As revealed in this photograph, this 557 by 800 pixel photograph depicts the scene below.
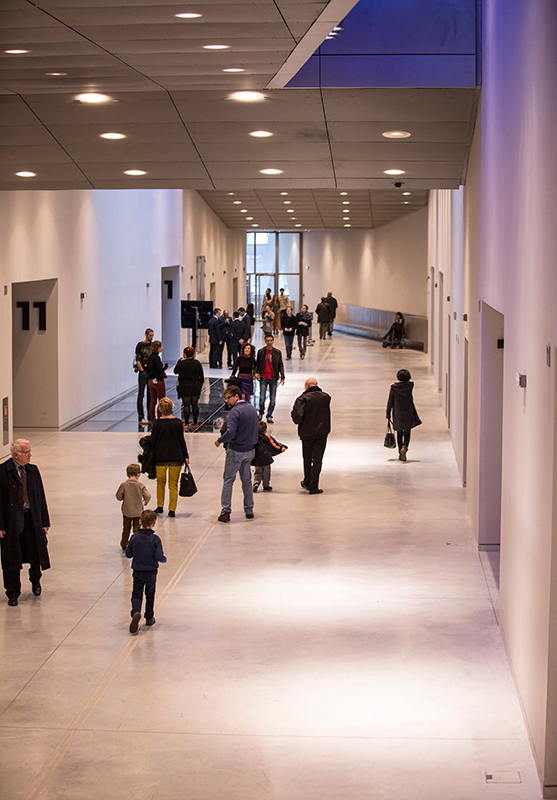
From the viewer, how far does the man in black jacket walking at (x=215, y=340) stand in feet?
92.9

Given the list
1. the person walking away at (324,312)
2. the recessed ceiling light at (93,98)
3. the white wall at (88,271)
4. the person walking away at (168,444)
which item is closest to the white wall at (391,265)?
the person walking away at (324,312)

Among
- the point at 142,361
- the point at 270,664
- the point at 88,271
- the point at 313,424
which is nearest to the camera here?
the point at 270,664

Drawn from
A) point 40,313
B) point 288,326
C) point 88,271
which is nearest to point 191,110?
point 40,313

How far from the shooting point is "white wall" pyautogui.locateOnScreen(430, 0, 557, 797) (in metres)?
5.26

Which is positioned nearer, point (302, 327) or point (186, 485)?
point (186, 485)

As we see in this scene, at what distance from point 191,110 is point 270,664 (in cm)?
570

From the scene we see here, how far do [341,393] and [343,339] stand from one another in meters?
21.8

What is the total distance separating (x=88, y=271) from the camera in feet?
65.2

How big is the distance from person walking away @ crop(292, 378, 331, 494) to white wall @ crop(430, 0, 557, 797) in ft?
13.0

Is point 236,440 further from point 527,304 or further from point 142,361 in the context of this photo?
point 142,361

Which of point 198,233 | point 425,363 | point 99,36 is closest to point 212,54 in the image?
point 99,36

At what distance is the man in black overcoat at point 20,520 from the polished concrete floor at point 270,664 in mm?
323

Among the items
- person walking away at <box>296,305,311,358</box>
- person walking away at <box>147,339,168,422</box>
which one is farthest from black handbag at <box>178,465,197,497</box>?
person walking away at <box>296,305,311,358</box>

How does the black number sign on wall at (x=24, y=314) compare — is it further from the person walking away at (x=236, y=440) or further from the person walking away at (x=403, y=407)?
the person walking away at (x=236, y=440)
